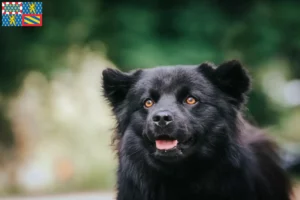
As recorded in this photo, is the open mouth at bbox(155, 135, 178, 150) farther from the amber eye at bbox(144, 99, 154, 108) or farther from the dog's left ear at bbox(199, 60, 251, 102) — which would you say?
the dog's left ear at bbox(199, 60, 251, 102)

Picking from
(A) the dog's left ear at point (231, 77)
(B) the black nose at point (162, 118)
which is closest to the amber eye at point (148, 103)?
(B) the black nose at point (162, 118)

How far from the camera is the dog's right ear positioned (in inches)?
216

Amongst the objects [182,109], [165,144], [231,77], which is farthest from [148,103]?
[231,77]

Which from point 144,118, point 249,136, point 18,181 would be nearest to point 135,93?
point 144,118

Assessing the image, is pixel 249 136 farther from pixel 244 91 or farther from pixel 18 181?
pixel 18 181

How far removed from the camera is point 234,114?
523 centimetres

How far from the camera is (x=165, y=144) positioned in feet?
16.1

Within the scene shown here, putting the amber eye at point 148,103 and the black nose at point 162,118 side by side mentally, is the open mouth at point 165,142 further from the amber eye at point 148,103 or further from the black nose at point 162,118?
the amber eye at point 148,103

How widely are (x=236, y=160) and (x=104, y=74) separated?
143 centimetres

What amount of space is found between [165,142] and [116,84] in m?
0.87

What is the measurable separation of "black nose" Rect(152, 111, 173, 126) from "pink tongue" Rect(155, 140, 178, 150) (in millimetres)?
213

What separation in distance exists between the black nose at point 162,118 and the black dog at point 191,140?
0.10m

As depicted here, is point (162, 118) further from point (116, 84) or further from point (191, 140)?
point (116, 84)

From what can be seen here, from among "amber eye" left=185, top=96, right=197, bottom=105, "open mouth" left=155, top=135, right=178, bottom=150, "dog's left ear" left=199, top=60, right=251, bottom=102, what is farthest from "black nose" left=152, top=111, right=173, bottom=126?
"dog's left ear" left=199, top=60, right=251, bottom=102
